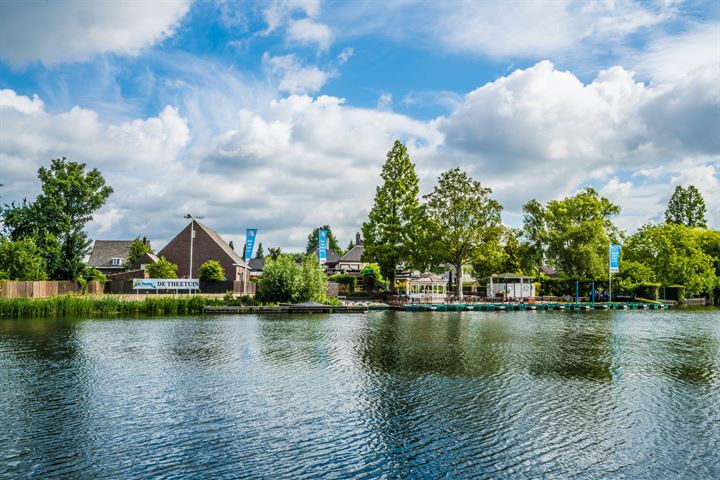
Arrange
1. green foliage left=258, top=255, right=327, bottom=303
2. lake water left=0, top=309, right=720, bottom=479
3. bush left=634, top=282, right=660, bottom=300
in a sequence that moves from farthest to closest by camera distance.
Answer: bush left=634, top=282, right=660, bottom=300 < green foliage left=258, top=255, right=327, bottom=303 < lake water left=0, top=309, right=720, bottom=479

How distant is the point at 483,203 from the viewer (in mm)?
59438

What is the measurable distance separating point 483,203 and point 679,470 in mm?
50729

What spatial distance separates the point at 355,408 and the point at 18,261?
144 ft

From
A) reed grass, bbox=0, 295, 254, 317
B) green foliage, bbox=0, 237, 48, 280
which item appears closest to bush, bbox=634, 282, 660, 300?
reed grass, bbox=0, 295, 254, 317

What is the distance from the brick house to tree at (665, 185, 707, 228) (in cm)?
7084

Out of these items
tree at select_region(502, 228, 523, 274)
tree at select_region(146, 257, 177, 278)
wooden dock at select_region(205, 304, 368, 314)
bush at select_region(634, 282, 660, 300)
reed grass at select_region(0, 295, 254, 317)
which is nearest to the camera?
reed grass at select_region(0, 295, 254, 317)

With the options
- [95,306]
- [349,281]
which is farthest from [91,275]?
[349,281]

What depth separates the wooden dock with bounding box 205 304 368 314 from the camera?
44.0 m

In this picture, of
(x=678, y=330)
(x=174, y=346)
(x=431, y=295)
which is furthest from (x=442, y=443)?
(x=431, y=295)

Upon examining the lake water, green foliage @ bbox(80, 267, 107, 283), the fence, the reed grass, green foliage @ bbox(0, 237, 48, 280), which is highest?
green foliage @ bbox(0, 237, 48, 280)

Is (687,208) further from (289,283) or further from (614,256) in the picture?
(289,283)

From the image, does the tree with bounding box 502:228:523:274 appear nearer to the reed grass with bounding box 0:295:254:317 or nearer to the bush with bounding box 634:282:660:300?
the bush with bounding box 634:282:660:300

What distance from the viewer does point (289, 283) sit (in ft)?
156

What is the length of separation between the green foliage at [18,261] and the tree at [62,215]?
Answer: 3.28m
